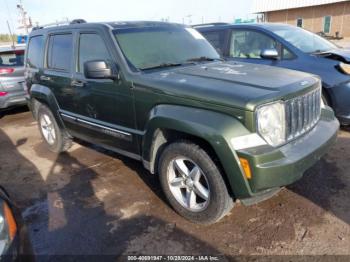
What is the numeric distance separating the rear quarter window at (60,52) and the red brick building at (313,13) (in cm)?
2964

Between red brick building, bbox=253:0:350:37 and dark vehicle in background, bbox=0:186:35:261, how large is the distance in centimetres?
3189

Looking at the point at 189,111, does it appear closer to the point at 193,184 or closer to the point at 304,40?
the point at 193,184

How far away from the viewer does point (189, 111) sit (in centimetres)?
287

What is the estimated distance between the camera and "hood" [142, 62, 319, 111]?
8.69 feet

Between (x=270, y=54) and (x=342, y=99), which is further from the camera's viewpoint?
(x=270, y=54)

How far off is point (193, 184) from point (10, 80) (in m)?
6.22

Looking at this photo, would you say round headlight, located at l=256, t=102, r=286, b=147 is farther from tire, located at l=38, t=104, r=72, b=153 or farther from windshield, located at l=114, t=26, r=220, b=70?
tire, located at l=38, t=104, r=72, b=153

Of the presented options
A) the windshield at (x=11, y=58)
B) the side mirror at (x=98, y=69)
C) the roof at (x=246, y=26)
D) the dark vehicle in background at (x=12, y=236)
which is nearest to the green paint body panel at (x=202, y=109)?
the side mirror at (x=98, y=69)

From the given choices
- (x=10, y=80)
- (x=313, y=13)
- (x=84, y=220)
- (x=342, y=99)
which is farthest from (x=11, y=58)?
(x=313, y=13)

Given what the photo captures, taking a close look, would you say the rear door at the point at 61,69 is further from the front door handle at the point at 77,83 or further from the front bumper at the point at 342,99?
the front bumper at the point at 342,99

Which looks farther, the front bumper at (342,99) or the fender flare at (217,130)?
the front bumper at (342,99)

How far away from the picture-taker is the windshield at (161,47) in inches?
144

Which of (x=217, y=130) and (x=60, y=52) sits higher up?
(x=60, y=52)

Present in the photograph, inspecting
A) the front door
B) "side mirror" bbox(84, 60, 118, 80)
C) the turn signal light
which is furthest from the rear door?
the turn signal light
